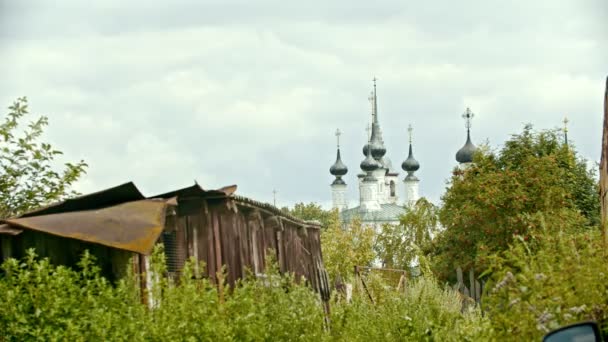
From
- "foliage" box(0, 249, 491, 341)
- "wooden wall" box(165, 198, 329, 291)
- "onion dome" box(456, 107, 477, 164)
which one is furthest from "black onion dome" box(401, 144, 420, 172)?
"foliage" box(0, 249, 491, 341)

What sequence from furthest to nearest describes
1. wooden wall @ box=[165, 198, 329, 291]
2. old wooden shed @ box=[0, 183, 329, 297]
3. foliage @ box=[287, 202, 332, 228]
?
foliage @ box=[287, 202, 332, 228] < wooden wall @ box=[165, 198, 329, 291] < old wooden shed @ box=[0, 183, 329, 297]

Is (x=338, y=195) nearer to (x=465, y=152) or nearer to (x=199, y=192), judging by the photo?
(x=465, y=152)

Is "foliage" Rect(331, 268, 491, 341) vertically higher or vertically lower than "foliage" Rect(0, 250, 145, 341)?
lower

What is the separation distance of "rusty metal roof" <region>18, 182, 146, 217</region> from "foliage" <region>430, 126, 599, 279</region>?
1104 inches

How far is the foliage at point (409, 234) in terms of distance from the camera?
66.7 meters

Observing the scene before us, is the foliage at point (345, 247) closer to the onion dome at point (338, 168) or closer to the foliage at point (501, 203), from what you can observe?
the foliage at point (501, 203)

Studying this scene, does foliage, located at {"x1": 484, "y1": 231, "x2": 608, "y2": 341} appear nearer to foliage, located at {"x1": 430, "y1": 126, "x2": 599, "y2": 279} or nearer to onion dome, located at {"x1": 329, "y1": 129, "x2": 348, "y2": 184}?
foliage, located at {"x1": 430, "y1": 126, "x2": 599, "y2": 279}

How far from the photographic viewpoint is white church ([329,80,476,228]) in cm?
17775

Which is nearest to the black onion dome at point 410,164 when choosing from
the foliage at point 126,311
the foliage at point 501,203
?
the foliage at point 501,203

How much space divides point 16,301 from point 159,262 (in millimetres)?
1681

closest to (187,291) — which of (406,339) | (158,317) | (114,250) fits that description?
(158,317)

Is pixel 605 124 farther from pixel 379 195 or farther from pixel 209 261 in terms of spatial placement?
pixel 379 195

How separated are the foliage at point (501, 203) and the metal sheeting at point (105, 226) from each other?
29.0 metres

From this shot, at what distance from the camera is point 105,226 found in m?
13.6
